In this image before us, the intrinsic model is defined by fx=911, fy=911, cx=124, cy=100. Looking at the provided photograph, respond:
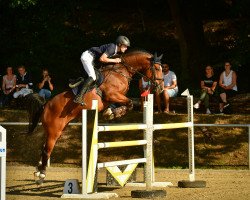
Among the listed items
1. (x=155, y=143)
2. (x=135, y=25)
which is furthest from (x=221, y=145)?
(x=135, y=25)

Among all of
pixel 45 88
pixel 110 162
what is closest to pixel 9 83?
pixel 45 88

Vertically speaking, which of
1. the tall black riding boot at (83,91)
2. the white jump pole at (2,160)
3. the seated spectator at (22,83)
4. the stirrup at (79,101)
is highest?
the seated spectator at (22,83)

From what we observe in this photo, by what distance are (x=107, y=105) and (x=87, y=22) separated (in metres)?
13.5

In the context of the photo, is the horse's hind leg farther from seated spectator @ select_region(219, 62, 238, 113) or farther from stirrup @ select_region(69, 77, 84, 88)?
seated spectator @ select_region(219, 62, 238, 113)

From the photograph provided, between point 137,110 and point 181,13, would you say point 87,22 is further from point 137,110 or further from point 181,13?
point 137,110

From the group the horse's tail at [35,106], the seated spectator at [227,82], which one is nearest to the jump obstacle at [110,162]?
the horse's tail at [35,106]

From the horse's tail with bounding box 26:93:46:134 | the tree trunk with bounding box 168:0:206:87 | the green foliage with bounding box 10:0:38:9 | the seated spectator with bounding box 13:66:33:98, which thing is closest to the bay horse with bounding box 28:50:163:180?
the horse's tail with bounding box 26:93:46:134

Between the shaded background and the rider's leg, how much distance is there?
8052 mm

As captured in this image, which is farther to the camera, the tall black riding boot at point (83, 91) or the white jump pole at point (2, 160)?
the tall black riding boot at point (83, 91)

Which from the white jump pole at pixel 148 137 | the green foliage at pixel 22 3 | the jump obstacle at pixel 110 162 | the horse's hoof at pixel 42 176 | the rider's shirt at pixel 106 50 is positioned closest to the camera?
the jump obstacle at pixel 110 162

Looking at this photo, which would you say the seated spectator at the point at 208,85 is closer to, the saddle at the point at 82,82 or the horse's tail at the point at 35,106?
the saddle at the point at 82,82

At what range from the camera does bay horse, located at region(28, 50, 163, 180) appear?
15734 mm

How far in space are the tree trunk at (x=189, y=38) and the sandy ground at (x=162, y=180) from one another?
7.52 meters

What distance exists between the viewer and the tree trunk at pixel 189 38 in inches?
1008
